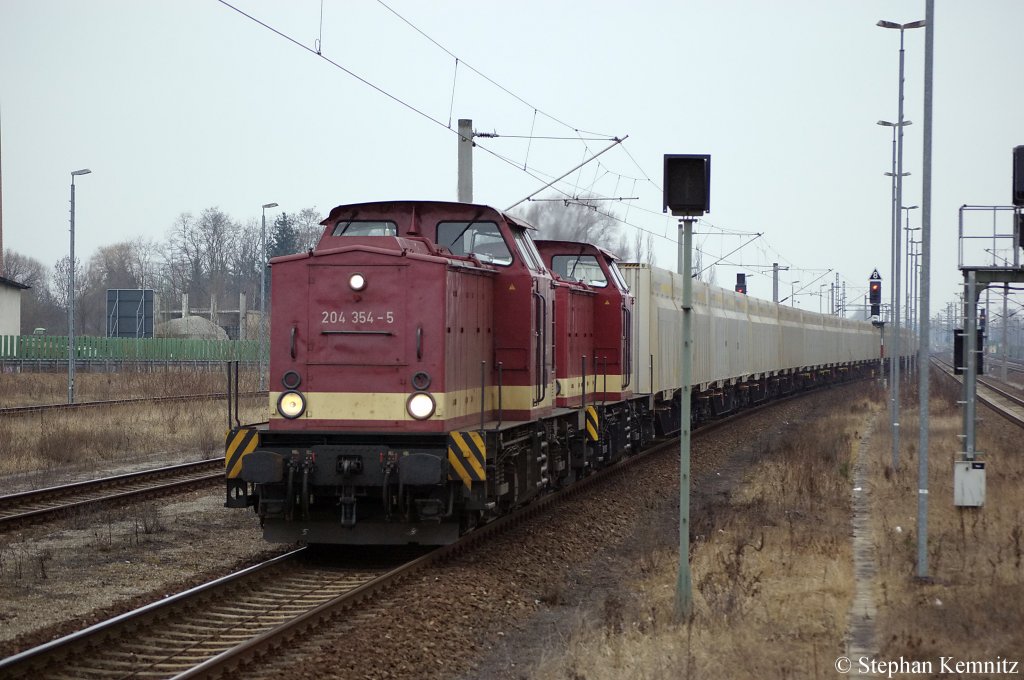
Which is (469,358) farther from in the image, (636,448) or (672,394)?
(672,394)

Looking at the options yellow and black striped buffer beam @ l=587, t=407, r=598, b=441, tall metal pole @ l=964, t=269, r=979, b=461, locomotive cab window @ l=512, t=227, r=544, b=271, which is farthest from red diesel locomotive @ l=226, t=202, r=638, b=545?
tall metal pole @ l=964, t=269, r=979, b=461

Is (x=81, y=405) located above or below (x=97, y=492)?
above

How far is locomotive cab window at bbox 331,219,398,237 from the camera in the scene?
1152 centimetres

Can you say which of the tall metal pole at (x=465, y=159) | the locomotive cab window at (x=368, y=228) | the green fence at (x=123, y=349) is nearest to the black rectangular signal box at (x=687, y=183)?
the locomotive cab window at (x=368, y=228)

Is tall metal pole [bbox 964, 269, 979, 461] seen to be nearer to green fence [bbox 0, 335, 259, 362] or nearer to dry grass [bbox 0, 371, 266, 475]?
dry grass [bbox 0, 371, 266, 475]

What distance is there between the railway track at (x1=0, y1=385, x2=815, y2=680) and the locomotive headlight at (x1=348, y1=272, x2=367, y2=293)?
2.61m

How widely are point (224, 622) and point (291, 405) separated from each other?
2.57 meters

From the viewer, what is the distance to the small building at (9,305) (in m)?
54.8

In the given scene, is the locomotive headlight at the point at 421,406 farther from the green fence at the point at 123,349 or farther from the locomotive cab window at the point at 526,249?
the green fence at the point at 123,349

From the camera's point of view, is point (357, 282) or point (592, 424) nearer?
point (357, 282)

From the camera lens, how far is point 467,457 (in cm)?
1021

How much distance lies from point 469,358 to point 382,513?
71.6 inches

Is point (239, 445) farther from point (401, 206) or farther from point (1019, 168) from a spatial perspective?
point (1019, 168)

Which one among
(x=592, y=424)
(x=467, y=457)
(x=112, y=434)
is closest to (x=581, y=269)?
(x=592, y=424)
